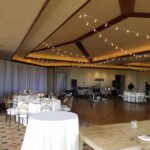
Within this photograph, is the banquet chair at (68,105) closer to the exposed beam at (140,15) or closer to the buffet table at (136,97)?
the exposed beam at (140,15)

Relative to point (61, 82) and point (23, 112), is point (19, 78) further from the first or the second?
point (23, 112)

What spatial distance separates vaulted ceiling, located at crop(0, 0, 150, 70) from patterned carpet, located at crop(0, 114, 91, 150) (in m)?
2.97

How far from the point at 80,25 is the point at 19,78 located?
785 cm

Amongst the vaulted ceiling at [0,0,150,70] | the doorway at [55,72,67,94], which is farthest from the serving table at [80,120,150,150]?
the doorway at [55,72,67,94]

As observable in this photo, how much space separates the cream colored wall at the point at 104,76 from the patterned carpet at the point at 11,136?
1151 cm

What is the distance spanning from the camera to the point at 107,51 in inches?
482

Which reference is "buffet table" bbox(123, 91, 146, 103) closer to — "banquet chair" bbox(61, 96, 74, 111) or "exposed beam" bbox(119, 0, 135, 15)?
"banquet chair" bbox(61, 96, 74, 111)

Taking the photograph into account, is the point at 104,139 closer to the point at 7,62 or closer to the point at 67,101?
the point at 67,101

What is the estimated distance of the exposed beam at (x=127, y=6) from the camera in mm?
5434

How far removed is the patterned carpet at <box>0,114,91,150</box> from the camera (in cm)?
491

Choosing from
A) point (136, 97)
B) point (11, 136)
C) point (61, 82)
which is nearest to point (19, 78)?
point (61, 82)

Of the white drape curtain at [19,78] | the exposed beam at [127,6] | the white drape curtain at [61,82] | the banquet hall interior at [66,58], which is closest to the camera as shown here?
the banquet hall interior at [66,58]

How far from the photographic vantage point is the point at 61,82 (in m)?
18.9

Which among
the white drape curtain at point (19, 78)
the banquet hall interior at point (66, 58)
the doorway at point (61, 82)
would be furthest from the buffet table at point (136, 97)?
the white drape curtain at point (19, 78)
